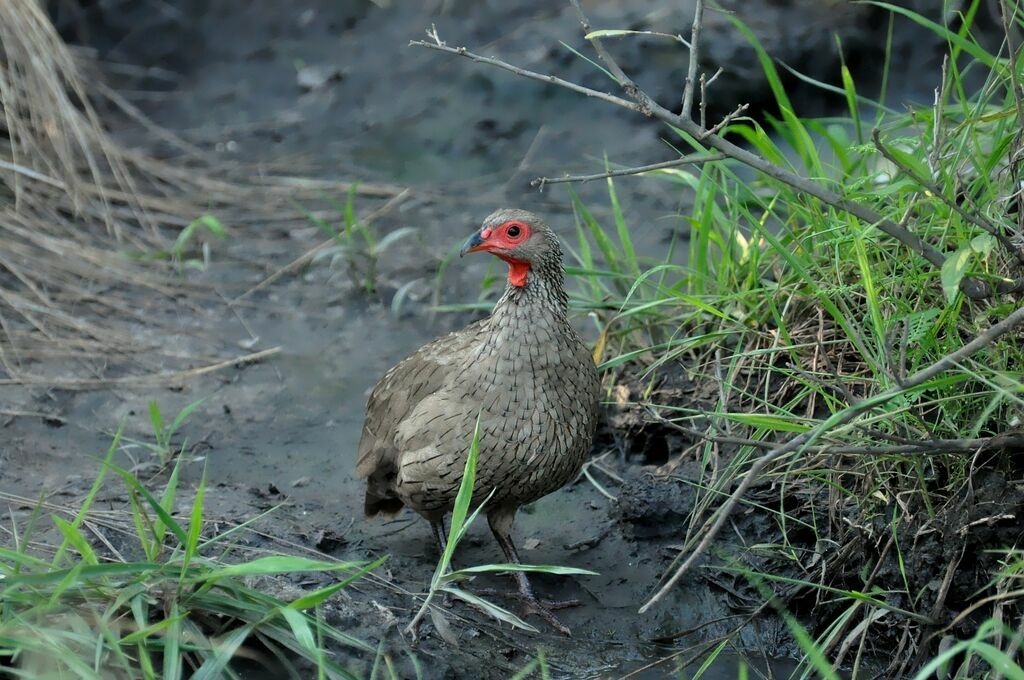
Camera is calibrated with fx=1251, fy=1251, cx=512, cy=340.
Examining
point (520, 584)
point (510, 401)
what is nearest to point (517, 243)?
point (510, 401)

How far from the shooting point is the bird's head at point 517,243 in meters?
4.12

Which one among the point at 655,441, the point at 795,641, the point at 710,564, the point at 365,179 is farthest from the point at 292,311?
the point at 795,641

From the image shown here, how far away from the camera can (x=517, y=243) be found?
4129 millimetres

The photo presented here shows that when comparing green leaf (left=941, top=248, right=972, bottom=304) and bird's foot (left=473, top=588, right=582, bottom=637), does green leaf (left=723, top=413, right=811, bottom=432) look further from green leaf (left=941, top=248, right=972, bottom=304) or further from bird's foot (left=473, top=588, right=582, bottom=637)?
bird's foot (left=473, top=588, right=582, bottom=637)

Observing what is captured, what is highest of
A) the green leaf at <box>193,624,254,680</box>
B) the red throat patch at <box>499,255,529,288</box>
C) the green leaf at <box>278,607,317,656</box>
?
the red throat patch at <box>499,255,529,288</box>

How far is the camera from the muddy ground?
4.23m

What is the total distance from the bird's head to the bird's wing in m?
0.27

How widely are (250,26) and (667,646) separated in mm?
6547

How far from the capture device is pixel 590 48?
310 inches

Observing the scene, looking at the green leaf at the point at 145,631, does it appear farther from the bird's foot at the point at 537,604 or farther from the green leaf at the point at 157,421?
the green leaf at the point at 157,421

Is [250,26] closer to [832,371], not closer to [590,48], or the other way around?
[590,48]

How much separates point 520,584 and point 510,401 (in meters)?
0.69

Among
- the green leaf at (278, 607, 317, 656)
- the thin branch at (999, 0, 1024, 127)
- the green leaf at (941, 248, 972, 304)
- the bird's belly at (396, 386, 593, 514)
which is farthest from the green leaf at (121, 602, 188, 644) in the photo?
the thin branch at (999, 0, 1024, 127)

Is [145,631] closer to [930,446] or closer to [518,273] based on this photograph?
[518,273]
